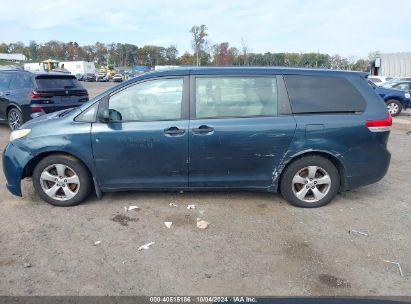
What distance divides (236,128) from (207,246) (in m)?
1.40

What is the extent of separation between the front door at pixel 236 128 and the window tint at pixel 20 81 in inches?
245

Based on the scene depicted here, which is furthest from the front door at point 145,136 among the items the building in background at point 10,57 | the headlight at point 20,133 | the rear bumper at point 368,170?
the building in background at point 10,57

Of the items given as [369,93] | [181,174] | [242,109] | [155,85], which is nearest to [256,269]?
[181,174]

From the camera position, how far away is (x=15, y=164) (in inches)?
165

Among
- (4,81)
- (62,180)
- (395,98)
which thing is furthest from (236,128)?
(395,98)

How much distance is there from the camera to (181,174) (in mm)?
4211

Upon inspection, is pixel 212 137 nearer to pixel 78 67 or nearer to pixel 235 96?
pixel 235 96

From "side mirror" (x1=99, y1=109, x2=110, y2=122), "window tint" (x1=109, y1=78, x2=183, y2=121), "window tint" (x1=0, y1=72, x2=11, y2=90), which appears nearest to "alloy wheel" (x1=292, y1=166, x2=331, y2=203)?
"window tint" (x1=109, y1=78, x2=183, y2=121)

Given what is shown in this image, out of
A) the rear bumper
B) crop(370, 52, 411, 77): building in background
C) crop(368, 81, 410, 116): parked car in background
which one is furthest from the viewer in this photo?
crop(370, 52, 411, 77): building in background

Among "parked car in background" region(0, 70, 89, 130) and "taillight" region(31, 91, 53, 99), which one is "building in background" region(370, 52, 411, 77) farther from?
"taillight" region(31, 91, 53, 99)

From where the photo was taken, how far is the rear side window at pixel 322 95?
4.19 meters

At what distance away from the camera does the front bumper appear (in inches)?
164

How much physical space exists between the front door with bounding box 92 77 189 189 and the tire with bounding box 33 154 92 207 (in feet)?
0.78

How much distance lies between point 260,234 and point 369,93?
2230 mm
